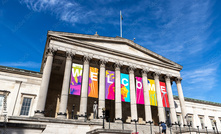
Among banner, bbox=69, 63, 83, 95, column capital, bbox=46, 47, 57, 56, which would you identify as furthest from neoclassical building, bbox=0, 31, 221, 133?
column capital, bbox=46, 47, 57, 56

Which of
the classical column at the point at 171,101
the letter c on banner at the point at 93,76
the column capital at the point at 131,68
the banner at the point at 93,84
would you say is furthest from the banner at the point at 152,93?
the letter c on banner at the point at 93,76

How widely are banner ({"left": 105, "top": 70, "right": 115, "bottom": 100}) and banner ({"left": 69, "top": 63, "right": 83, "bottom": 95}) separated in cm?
400

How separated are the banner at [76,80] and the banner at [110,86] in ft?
13.1

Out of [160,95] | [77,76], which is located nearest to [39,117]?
[77,76]

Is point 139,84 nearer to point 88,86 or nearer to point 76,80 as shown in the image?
point 88,86

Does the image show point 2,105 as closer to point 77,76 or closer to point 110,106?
point 77,76

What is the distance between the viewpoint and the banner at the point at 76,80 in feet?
69.5

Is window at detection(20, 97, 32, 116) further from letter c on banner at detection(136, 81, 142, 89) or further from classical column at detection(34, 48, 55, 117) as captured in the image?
letter c on banner at detection(136, 81, 142, 89)

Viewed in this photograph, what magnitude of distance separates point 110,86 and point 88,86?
3455 mm

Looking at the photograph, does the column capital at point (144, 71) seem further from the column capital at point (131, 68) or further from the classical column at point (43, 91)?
the classical column at point (43, 91)

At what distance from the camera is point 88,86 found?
22500 mm

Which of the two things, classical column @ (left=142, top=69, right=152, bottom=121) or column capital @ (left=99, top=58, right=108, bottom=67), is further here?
column capital @ (left=99, top=58, right=108, bottom=67)

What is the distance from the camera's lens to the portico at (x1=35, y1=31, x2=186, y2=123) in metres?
22.1

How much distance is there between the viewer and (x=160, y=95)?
2777 centimetres
